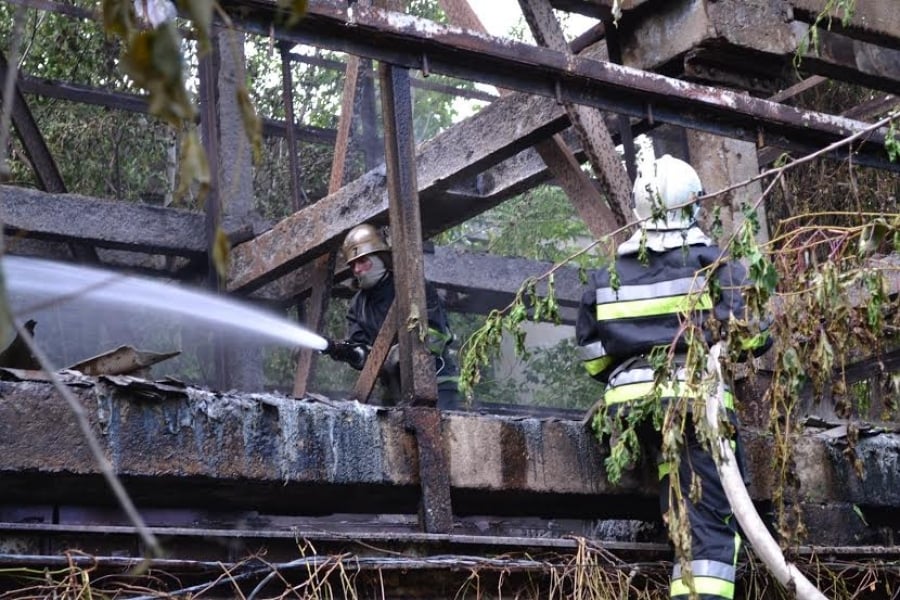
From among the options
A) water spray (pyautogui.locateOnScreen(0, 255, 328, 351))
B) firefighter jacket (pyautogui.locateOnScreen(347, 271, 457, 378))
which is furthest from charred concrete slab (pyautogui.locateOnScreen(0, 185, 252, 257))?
firefighter jacket (pyautogui.locateOnScreen(347, 271, 457, 378))

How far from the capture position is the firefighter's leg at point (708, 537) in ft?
16.2

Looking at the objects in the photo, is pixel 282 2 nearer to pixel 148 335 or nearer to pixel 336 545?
pixel 336 545

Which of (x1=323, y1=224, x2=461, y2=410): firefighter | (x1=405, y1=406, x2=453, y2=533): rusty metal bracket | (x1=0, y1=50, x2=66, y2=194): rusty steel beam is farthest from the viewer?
(x1=0, y1=50, x2=66, y2=194): rusty steel beam

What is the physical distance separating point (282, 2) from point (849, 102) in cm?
878

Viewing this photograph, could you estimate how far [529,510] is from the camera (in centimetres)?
573

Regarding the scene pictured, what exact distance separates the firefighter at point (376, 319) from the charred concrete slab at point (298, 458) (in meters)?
1.90

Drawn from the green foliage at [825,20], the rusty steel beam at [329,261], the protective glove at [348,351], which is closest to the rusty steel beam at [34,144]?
the rusty steel beam at [329,261]

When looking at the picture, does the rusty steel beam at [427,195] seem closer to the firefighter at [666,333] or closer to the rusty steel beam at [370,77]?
the firefighter at [666,333]

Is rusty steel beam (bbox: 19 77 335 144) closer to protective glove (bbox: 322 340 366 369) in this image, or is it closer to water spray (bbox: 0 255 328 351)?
water spray (bbox: 0 255 328 351)

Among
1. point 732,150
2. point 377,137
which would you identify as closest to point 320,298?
point 377,137

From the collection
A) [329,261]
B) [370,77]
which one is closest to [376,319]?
[329,261]

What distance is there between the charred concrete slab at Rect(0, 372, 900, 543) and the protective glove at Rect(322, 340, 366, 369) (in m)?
1.90

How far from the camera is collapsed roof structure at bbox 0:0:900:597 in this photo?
4305mm

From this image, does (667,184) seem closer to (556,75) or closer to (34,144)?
(556,75)
